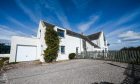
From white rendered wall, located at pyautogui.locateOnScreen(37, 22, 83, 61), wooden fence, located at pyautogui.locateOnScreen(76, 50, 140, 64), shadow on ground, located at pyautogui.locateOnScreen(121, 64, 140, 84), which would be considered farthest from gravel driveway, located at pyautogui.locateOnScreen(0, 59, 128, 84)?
white rendered wall, located at pyautogui.locateOnScreen(37, 22, 83, 61)

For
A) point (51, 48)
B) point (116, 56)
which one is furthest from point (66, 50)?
point (116, 56)

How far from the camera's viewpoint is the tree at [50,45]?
13.1 meters

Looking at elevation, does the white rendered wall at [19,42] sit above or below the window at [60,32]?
below

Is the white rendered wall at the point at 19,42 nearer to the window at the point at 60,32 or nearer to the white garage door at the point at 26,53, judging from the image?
the white garage door at the point at 26,53

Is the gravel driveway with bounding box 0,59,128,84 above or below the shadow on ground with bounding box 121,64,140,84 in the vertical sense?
below

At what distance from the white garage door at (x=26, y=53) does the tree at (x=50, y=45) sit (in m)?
3.82

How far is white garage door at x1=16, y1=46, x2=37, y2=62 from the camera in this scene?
1349 centimetres

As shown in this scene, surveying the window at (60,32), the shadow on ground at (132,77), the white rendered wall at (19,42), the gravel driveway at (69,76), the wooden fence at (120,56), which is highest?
the window at (60,32)

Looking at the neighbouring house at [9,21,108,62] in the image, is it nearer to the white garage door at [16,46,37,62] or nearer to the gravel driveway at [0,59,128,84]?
the white garage door at [16,46,37,62]

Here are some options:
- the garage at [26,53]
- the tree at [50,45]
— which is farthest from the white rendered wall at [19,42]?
the tree at [50,45]

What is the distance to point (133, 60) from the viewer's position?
9508 mm

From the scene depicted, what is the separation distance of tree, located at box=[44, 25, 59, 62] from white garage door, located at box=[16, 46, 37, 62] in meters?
3.82

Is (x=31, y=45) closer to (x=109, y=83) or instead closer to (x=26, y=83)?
(x=26, y=83)

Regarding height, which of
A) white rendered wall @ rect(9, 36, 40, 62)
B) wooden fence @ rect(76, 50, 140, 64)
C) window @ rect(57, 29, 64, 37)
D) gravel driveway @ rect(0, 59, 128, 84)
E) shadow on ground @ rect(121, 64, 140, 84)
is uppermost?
window @ rect(57, 29, 64, 37)
